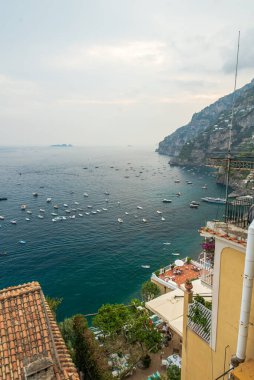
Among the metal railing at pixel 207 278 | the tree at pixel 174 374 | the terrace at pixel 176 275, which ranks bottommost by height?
the terrace at pixel 176 275

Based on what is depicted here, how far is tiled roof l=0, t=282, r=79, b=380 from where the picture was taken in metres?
7.39

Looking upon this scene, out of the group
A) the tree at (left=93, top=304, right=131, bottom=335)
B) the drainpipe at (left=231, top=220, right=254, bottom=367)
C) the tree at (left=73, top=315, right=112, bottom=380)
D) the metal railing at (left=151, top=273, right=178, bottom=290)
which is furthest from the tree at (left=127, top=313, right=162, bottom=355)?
the drainpipe at (left=231, top=220, right=254, bottom=367)

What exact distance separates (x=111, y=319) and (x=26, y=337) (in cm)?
1176

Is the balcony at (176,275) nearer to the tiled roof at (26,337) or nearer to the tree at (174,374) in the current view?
the tree at (174,374)

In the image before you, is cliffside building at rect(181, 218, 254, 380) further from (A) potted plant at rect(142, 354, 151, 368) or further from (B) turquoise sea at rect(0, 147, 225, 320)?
(B) turquoise sea at rect(0, 147, 225, 320)

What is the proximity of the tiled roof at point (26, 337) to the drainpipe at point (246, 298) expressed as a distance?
409cm

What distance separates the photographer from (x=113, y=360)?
1750 cm

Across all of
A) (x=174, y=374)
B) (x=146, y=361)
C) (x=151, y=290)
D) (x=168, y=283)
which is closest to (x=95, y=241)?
(x=151, y=290)

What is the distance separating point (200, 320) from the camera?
8.60 m

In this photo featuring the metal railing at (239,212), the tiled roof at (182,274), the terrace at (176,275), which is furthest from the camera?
the tiled roof at (182,274)

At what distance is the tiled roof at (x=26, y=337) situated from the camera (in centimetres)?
739

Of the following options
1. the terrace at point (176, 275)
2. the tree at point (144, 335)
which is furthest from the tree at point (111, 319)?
the terrace at point (176, 275)

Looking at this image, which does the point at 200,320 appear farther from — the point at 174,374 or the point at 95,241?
the point at 95,241

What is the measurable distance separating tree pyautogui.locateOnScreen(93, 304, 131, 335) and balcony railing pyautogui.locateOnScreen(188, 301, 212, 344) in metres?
10.8
